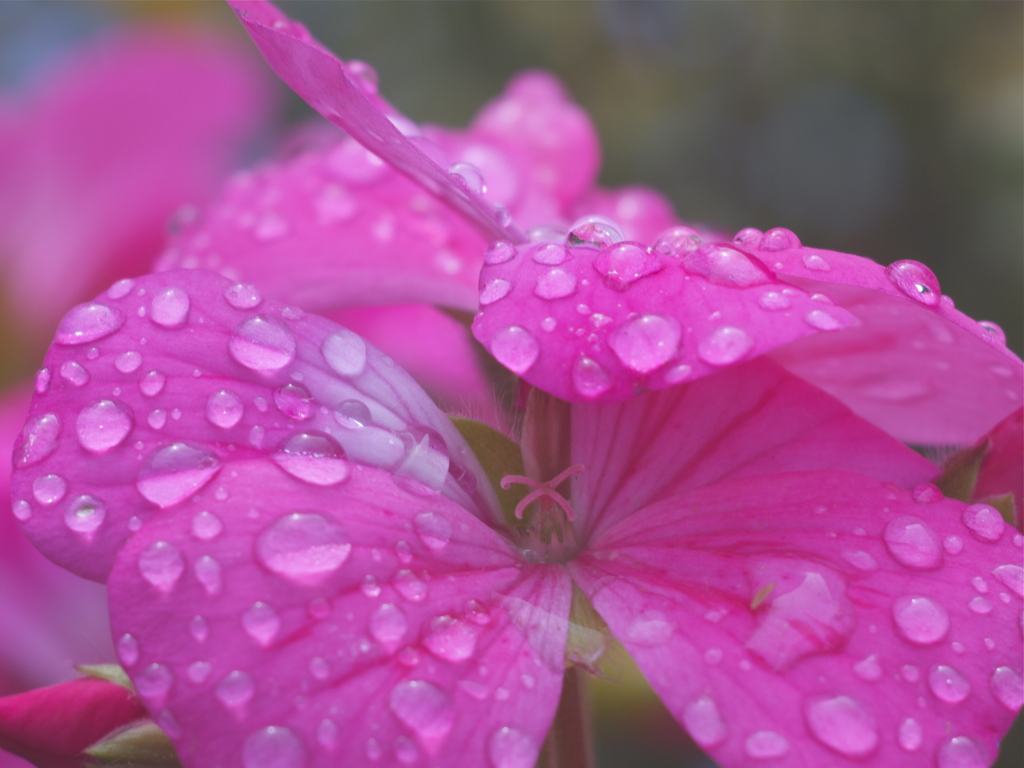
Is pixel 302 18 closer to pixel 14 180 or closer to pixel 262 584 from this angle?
pixel 14 180

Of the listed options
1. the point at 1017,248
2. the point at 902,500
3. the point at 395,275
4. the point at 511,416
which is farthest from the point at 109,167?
the point at 1017,248

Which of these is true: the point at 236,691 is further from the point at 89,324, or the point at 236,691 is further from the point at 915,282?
the point at 915,282

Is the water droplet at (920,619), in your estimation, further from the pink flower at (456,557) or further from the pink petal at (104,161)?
the pink petal at (104,161)

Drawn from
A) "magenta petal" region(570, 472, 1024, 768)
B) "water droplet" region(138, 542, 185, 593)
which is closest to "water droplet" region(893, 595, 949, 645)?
"magenta petal" region(570, 472, 1024, 768)

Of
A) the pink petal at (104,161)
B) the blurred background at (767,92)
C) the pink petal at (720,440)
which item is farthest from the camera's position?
the blurred background at (767,92)

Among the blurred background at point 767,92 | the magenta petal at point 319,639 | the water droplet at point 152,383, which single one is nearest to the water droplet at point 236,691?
the magenta petal at point 319,639

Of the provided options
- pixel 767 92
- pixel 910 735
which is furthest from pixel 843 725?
pixel 767 92

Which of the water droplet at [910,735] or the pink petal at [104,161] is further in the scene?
the pink petal at [104,161]
